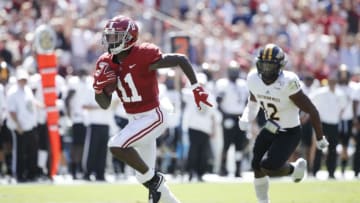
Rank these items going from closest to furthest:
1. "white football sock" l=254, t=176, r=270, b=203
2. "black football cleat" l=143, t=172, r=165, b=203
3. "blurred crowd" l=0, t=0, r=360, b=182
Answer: "black football cleat" l=143, t=172, r=165, b=203 → "white football sock" l=254, t=176, r=270, b=203 → "blurred crowd" l=0, t=0, r=360, b=182

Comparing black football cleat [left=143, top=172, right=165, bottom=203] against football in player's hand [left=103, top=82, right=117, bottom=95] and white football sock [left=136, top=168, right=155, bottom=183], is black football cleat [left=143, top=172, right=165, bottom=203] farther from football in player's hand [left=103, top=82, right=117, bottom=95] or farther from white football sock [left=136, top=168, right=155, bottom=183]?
football in player's hand [left=103, top=82, right=117, bottom=95]

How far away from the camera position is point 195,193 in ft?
46.3

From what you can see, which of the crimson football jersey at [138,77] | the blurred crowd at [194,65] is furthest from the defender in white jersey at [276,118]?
the blurred crowd at [194,65]

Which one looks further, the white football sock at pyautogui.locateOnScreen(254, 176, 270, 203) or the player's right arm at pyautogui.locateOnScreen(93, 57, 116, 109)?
the white football sock at pyautogui.locateOnScreen(254, 176, 270, 203)

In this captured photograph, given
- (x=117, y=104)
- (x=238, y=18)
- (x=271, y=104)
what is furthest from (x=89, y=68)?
(x=271, y=104)

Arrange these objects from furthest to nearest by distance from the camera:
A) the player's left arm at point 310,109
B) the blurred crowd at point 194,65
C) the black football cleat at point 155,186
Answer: the blurred crowd at point 194,65 → the player's left arm at point 310,109 → the black football cleat at point 155,186

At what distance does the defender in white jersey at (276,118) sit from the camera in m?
10.6

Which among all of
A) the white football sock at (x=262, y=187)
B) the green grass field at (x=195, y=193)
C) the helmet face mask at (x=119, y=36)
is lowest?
the green grass field at (x=195, y=193)

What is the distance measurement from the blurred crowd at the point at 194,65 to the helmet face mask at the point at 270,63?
446 centimetres

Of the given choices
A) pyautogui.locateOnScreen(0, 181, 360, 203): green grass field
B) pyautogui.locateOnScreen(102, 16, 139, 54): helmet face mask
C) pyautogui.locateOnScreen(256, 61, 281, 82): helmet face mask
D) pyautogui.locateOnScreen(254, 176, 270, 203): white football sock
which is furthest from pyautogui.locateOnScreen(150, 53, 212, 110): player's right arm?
pyautogui.locateOnScreen(0, 181, 360, 203): green grass field

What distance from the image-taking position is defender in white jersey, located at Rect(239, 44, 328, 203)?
10617 millimetres

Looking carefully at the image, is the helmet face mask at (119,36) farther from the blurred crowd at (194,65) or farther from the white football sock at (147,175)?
the blurred crowd at (194,65)

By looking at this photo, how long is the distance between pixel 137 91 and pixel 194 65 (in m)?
9.63

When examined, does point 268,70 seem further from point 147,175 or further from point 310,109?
point 147,175
